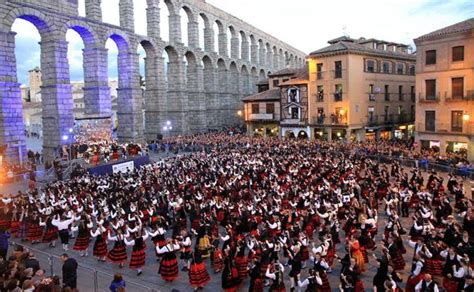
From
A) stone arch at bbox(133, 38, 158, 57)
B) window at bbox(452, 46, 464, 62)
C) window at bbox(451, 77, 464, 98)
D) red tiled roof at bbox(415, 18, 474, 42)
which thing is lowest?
window at bbox(451, 77, 464, 98)

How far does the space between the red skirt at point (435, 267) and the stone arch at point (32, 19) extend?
33875mm

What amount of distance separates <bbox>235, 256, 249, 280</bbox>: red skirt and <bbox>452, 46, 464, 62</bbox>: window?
30555 mm

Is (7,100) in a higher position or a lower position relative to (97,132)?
higher

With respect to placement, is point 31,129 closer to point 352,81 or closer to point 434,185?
point 352,81

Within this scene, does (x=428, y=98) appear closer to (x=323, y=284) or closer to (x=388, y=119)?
(x=388, y=119)

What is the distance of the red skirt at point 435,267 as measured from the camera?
36.5 ft

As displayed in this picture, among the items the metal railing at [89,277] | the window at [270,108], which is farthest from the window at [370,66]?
the metal railing at [89,277]

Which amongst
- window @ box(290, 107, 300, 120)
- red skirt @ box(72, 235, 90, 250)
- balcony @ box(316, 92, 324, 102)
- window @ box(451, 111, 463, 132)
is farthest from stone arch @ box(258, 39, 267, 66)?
red skirt @ box(72, 235, 90, 250)

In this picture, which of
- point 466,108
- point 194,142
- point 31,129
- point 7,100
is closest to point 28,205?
point 7,100

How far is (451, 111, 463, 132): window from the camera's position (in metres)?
33.4

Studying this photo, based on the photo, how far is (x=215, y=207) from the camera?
17281 millimetres

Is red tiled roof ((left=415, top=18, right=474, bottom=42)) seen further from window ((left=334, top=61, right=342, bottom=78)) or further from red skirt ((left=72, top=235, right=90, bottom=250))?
red skirt ((left=72, top=235, right=90, bottom=250))

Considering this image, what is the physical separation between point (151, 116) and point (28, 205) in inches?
1385

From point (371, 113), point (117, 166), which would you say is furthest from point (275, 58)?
point (117, 166)
